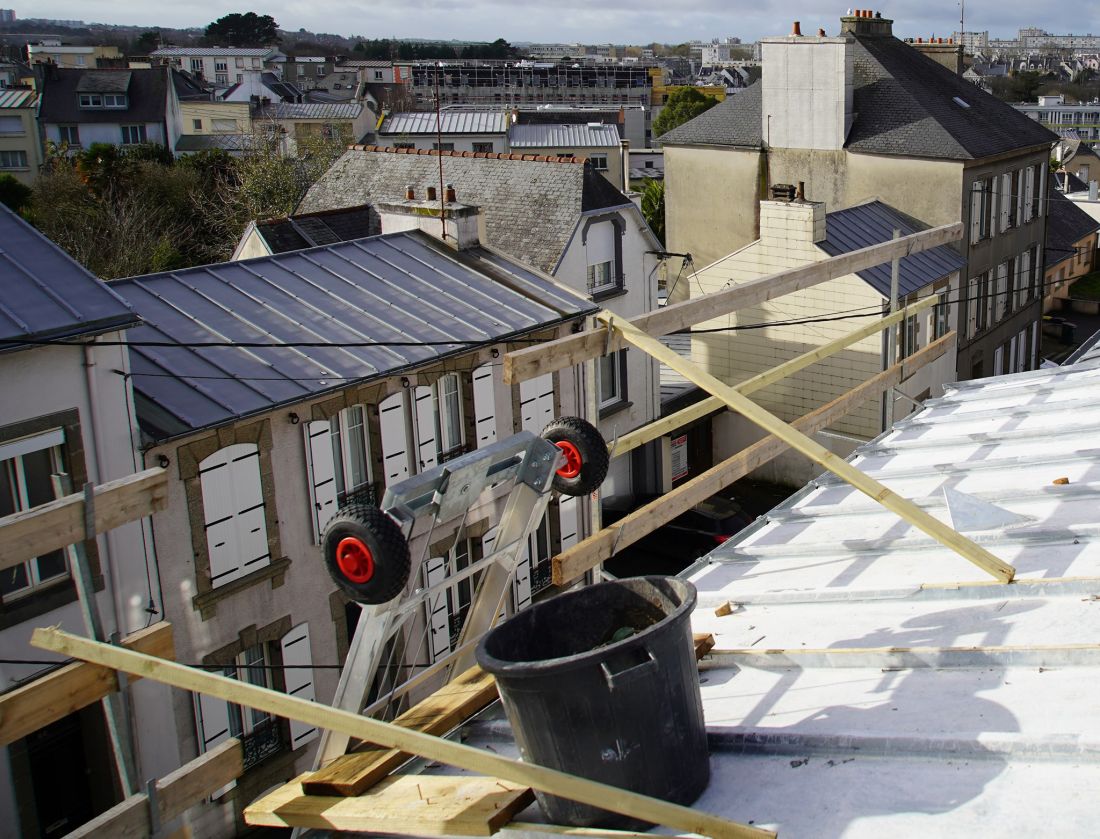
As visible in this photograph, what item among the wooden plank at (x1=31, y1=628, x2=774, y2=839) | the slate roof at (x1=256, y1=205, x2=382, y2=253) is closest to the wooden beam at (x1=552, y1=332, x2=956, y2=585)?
the wooden plank at (x1=31, y1=628, x2=774, y2=839)

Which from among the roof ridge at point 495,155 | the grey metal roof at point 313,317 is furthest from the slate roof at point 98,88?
the grey metal roof at point 313,317

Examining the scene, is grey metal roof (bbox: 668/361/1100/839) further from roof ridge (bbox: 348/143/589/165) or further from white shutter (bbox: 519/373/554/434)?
roof ridge (bbox: 348/143/589/165)

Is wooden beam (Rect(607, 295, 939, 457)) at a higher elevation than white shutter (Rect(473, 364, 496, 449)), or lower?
higher

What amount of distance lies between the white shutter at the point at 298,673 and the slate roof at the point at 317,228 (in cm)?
1103

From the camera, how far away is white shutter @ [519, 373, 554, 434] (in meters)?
20.9

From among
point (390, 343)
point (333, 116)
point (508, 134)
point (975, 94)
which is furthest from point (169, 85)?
point (390, 343)

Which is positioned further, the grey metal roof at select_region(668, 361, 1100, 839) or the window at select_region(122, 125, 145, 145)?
the window at select_region(122, 125, 145, 145)

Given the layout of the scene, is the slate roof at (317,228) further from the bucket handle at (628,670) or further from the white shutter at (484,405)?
the bucket handle at (628,670)

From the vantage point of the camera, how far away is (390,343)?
685 inches

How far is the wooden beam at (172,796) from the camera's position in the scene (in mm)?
5219

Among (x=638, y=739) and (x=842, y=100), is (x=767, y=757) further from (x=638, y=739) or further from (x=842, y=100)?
(x=842, y=100)

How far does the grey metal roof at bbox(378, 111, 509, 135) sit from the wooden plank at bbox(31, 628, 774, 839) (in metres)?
62.0

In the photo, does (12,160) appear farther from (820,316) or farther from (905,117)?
(820,316)

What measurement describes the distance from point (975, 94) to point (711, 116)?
898cm
